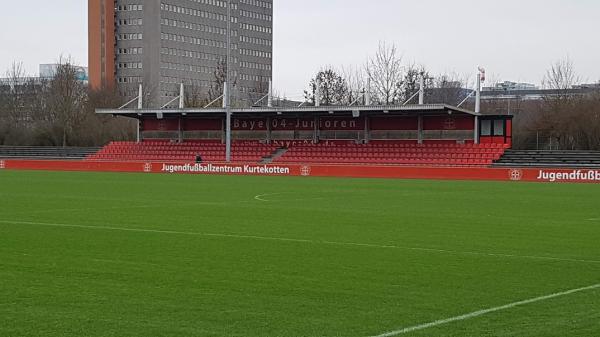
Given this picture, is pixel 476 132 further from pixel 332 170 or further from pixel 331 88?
pixel 331 88

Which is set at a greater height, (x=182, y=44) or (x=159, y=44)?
(x=182, y=44)

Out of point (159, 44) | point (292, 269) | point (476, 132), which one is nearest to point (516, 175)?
point (476, 132)

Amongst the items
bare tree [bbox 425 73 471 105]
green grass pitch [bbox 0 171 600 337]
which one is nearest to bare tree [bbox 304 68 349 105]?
bare tree [bbox 425 73 471 105]

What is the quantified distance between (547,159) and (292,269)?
4711cm

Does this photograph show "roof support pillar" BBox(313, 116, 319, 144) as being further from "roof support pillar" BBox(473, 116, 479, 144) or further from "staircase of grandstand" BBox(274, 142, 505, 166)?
"roof support pillar" BBox(473, 116, 479, 144)

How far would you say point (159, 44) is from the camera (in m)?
161

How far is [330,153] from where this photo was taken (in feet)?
204

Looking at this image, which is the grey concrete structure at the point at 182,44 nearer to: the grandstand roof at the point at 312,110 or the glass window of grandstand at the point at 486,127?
the grandstand roof at the point at 312,110

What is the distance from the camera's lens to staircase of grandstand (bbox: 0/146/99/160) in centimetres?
7219

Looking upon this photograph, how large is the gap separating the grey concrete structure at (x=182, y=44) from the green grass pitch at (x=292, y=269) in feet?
419

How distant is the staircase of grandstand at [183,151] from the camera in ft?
210

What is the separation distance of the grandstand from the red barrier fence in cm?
442

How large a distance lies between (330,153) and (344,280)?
2000 inches

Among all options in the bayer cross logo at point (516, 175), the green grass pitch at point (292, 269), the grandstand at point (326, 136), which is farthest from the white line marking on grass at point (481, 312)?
the grandstand at point (326, 136)
